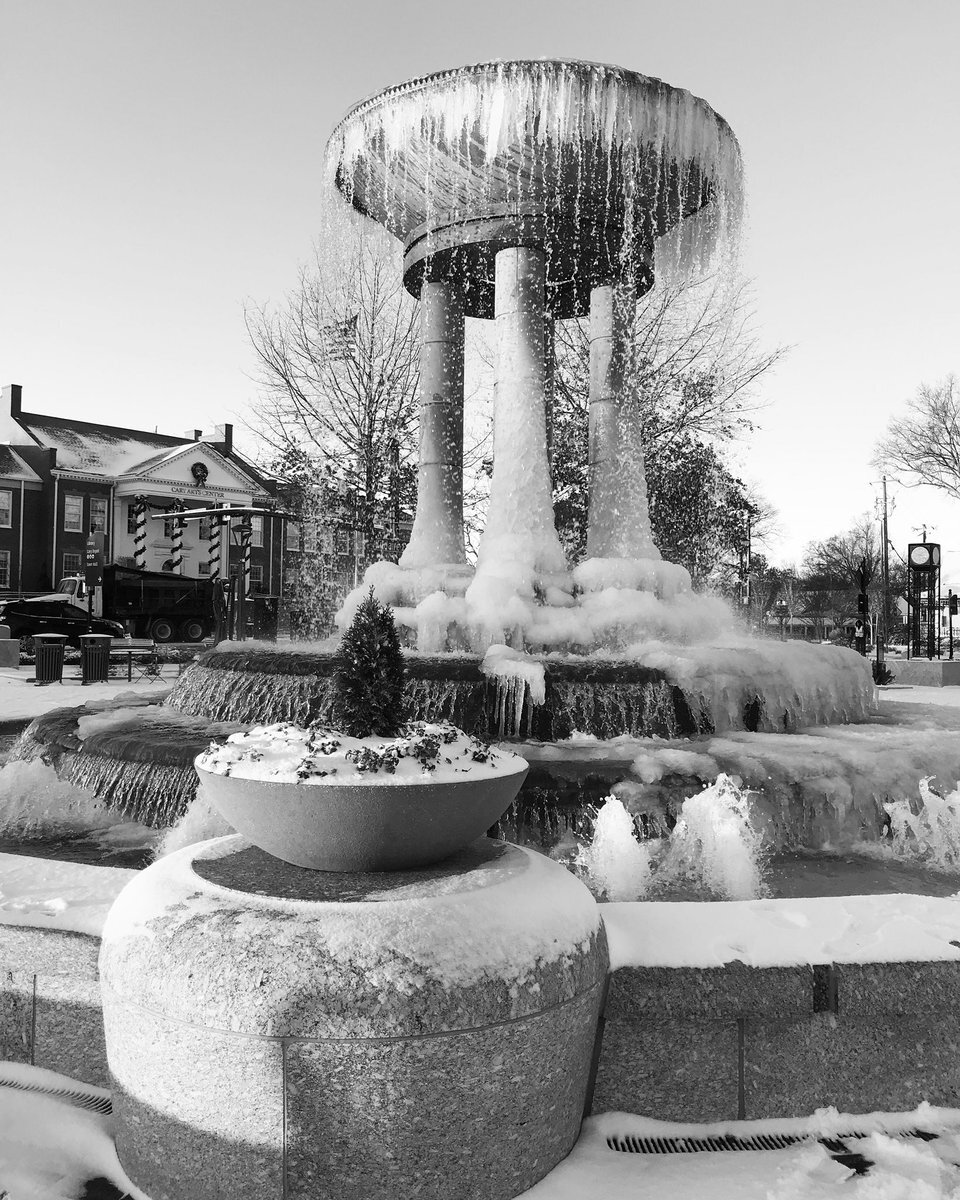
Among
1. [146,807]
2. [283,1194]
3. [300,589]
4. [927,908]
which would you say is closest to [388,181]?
[146,807]

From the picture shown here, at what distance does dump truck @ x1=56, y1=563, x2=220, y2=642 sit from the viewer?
3662 cm

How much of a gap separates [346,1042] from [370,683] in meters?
1.09

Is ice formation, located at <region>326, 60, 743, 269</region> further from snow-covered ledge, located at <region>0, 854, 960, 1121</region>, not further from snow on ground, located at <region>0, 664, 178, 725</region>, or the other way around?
snow-covered ledge, located at <region>0, 854, 960, 1121</region>

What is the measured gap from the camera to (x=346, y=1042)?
79.4 inches

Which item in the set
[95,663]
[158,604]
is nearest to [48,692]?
[95,663]

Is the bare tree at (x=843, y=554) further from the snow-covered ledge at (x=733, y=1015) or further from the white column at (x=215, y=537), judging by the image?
the snow-covered ledge at (x=733, y=1015)

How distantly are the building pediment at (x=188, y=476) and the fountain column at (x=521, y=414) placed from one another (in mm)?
42900

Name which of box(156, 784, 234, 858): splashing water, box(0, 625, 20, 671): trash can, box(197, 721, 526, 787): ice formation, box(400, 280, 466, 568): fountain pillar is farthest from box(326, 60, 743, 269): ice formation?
box(0, 625, 20, 671): trash can

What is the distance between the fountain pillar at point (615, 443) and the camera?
988 cm

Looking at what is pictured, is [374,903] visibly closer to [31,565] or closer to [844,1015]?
[844,1015]

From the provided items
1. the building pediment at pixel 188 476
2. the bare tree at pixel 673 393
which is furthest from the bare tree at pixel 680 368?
the building pediment at pixel 188 476

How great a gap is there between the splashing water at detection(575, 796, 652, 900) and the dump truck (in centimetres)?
3280

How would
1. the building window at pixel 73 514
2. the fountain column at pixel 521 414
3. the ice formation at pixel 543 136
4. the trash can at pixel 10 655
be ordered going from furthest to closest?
the building window at pixel 73 514 → the trash can at pixel 10 655 → the fountain column at pixel 521 414 → the ice formation at pixel 543 136

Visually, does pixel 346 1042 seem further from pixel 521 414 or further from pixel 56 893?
pixel 521 414
